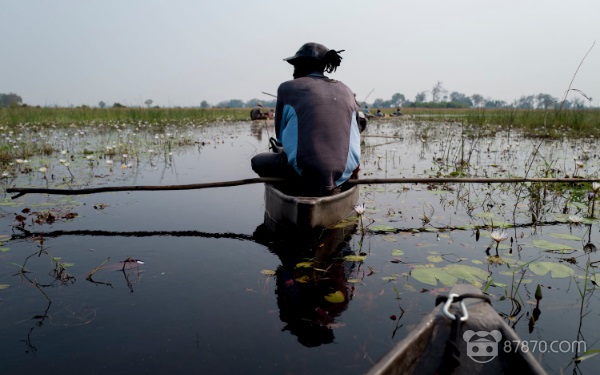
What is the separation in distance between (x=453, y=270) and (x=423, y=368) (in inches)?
58.7

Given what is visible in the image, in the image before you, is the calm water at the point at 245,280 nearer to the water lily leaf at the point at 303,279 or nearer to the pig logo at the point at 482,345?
the water lily leaf at the point at 303,279

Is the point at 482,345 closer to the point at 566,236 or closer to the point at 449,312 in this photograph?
the point at 449,312

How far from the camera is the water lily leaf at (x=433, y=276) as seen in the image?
2514mm

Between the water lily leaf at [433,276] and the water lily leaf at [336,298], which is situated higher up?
the water lily leaf at [433,276]

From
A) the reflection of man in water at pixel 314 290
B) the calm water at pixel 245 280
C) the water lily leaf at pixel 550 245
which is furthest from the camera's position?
the water lily leaf at pixel 550 245

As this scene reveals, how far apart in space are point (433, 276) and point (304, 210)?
109 cm

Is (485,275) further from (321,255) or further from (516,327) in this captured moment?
(321,255)

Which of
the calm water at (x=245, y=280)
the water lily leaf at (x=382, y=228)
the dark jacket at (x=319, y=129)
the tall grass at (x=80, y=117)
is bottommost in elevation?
the calm water at (x=245, y=280)

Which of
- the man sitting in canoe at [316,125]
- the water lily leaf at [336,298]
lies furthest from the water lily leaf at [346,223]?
the water lily leaf at [336,298]

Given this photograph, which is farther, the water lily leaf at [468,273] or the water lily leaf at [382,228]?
the water lily leaf at [382,228]

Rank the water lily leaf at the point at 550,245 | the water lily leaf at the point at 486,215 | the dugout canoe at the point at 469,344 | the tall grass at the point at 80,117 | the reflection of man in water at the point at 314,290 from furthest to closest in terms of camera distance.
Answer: the tall grass at the point at 80,117, the water lily leaf at the point at 486,215, the water lily leaf at the point at 550,245, the reflection of man in water at the point at 314,290, the dugout canoe at the point at 469,344

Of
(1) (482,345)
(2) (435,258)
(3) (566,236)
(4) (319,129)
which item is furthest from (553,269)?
(4) (319,129)

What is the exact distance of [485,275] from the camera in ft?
8.60

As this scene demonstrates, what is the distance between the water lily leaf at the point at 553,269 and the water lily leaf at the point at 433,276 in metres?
0.62
